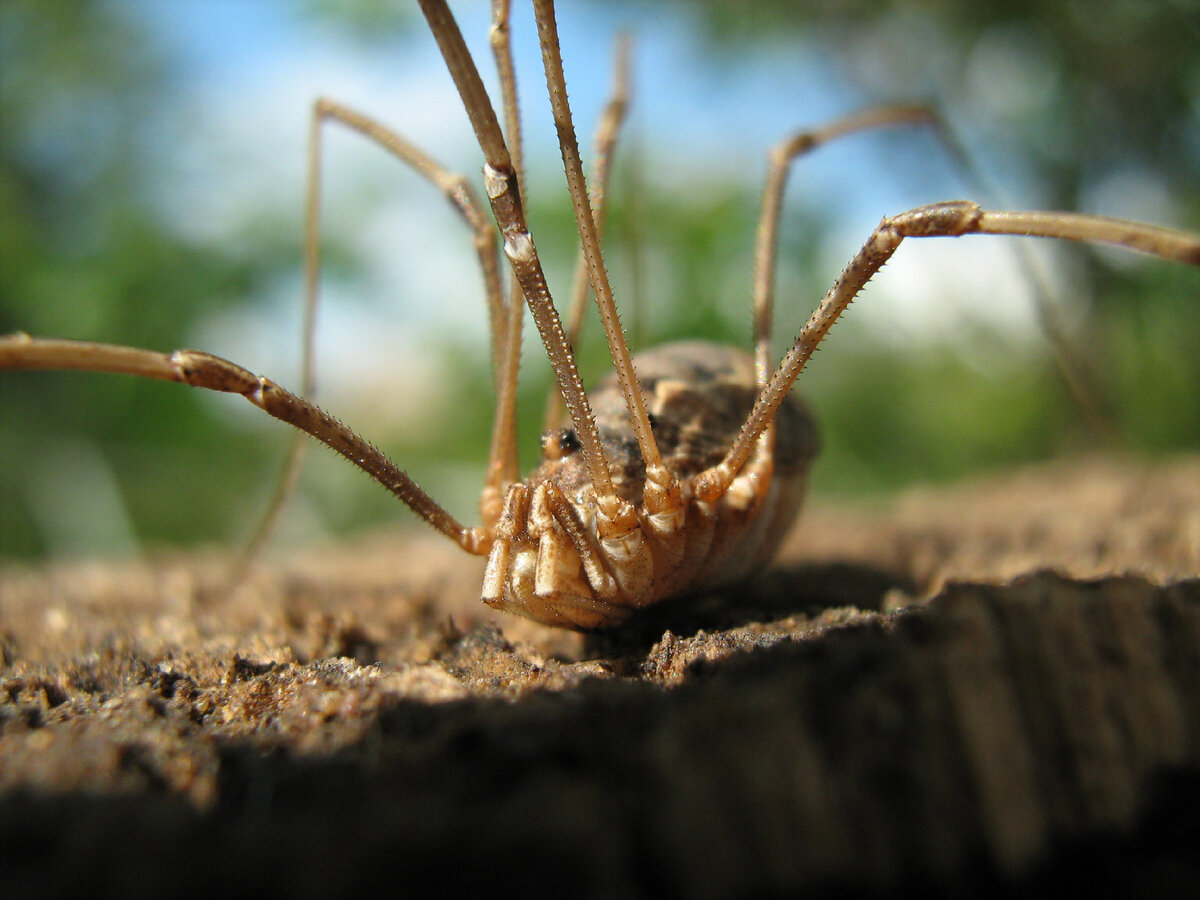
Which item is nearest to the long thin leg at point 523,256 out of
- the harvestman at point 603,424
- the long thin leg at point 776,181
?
the harvestman at point 603,424

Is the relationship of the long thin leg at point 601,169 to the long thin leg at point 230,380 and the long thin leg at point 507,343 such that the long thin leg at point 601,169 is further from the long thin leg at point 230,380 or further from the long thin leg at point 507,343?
the long thin leg at point 230,380

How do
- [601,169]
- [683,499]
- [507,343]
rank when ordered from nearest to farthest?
1. [683,499]
2. [507,343]
3. [601,169]

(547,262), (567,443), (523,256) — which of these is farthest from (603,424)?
(547,262)

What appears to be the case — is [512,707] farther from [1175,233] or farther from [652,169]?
[652,169]

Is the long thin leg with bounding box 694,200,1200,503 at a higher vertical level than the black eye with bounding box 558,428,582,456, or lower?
higher

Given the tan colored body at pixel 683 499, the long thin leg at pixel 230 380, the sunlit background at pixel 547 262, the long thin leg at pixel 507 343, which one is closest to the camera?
the long thin leg at pixel 230 380

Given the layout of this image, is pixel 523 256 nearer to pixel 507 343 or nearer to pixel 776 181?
pixel 507 343

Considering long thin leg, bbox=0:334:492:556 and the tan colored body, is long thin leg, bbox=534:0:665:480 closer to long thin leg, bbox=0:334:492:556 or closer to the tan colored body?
the tan colored body

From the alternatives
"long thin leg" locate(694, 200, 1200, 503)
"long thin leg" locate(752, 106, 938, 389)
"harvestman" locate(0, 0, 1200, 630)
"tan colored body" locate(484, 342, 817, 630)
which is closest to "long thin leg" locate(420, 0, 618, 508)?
"harvestman" locate(0, 0, 1200, 630)
